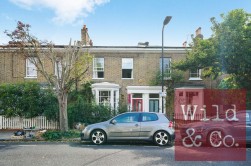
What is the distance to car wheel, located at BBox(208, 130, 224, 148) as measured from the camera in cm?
1074

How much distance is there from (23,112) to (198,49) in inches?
510

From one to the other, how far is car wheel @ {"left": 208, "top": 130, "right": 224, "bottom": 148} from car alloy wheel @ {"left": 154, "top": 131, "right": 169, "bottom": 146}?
1.84m

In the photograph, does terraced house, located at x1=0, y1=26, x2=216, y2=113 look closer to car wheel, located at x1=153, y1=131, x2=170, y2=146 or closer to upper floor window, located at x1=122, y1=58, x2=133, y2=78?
upper floor window, located at x1=122, y1=58, x2=133, y2=78

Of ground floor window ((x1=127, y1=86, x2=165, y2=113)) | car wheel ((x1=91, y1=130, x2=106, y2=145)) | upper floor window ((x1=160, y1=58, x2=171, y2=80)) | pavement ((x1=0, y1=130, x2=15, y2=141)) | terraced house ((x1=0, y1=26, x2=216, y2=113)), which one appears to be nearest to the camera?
car wheel ((x1=91, y1=130, x2=106, y2=145))

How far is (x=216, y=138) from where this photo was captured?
Answer: 1081cm

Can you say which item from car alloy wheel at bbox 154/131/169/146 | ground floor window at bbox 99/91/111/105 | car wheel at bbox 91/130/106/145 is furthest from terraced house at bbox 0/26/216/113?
car alloy wheel at bbox 154/131/169/146

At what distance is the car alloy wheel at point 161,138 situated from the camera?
11.3 m

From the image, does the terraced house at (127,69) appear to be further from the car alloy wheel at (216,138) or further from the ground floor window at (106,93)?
the car alloy wheel at (216,138)

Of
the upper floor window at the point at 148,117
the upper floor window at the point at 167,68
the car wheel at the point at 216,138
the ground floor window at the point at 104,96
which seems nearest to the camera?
the car wheel at the point at 216,138

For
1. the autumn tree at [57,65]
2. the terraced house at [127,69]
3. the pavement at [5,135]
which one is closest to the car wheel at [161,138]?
the autumn tree at [57,65]

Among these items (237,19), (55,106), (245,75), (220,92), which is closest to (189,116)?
(220,92)

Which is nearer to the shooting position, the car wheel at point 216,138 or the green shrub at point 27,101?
the car wheel at point 216,138

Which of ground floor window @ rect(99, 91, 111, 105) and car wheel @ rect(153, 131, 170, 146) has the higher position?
ground floor window @ rect(99, 91, 111, 105)

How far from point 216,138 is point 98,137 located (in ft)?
17.0
